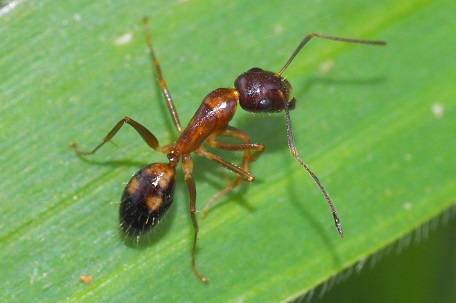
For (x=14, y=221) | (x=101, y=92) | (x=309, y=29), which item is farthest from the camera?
(x=309, y=29)

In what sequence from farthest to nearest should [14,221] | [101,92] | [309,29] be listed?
[309,29]
[101,92]
[14,221]

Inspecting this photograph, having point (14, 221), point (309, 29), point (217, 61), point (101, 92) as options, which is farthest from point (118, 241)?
point (309, 29)

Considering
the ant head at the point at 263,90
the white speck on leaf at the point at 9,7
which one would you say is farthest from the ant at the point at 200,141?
the white speck on leaf at the point at 9,7

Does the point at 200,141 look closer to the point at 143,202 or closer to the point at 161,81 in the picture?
the point at 161,81

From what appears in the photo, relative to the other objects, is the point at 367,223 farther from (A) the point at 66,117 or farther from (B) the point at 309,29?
(A) the point at 66,117

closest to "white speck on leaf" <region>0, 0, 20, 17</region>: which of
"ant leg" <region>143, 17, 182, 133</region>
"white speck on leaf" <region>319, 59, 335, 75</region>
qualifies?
"ant leg" <region>143, 17, 182, 133</region>

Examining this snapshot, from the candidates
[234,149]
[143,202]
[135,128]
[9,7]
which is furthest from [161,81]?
[9,7]

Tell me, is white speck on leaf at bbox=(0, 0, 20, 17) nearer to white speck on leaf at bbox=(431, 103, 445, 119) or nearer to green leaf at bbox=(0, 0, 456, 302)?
green leaf at bbox=(0, 0, 456, 302)

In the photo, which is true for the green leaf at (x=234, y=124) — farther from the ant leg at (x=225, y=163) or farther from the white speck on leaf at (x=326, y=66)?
the ant leg at (x=225, y=163)
